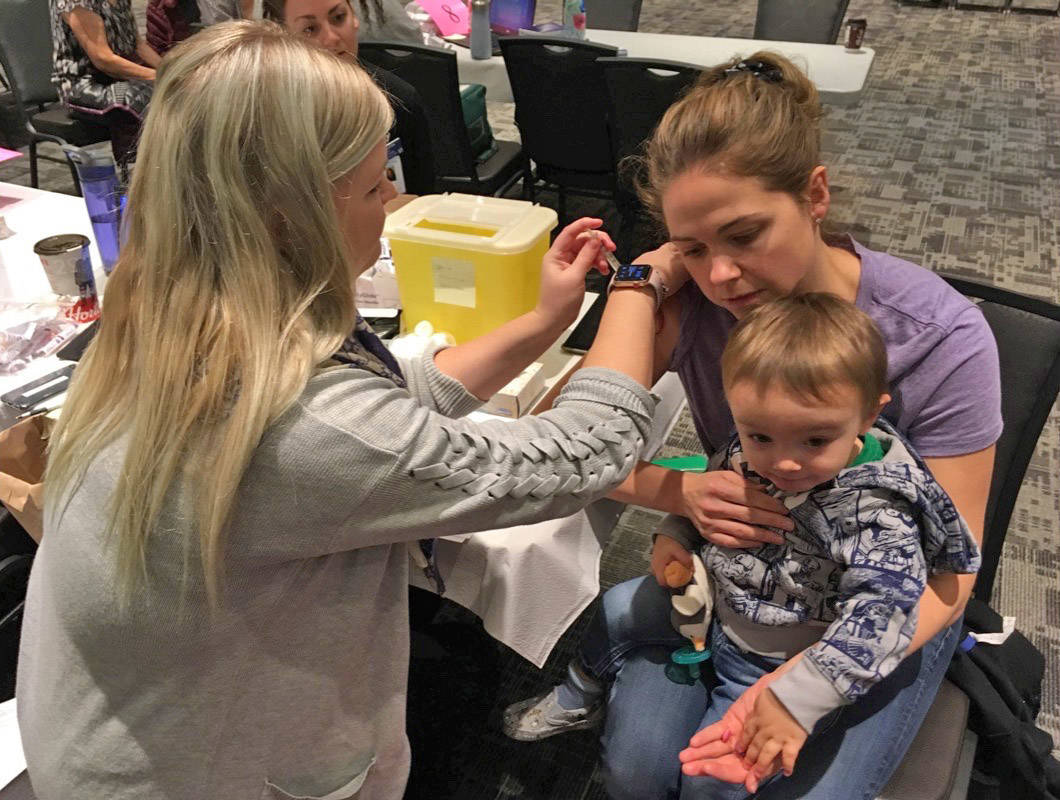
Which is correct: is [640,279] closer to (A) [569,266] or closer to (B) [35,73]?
(A) [569,266]

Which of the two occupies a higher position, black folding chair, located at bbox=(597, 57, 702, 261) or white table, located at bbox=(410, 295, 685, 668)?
black folding chair, located at bbox=(597, 57, 702, 261)

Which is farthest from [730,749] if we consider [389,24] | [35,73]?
[35,73]

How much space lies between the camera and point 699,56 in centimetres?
355

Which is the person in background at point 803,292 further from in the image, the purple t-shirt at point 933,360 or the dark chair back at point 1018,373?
the dark chair back at point 1018,373

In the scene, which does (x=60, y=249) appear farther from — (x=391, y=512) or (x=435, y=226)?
(x=391, y=512)

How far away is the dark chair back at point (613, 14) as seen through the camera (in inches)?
183

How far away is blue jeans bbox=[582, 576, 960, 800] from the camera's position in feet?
3.77

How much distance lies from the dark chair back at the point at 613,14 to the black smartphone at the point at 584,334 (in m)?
3.48

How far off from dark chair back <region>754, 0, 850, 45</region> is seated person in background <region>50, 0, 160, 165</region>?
3.15 m

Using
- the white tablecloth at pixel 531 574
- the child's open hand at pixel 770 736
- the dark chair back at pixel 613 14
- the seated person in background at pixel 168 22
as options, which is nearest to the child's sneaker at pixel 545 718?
the white tablecloth at pixel 531 574

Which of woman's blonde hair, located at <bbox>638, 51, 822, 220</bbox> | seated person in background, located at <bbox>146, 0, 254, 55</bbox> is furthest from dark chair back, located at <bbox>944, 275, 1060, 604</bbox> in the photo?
seated person in background, located at <bbox>146, 0, 254, 55</bbox>

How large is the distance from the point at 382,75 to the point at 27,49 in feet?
7.52

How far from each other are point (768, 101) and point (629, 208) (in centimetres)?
223

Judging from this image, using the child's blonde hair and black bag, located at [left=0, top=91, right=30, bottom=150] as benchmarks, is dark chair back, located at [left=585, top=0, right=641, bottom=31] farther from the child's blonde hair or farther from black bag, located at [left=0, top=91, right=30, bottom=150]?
the child's blonde hair
